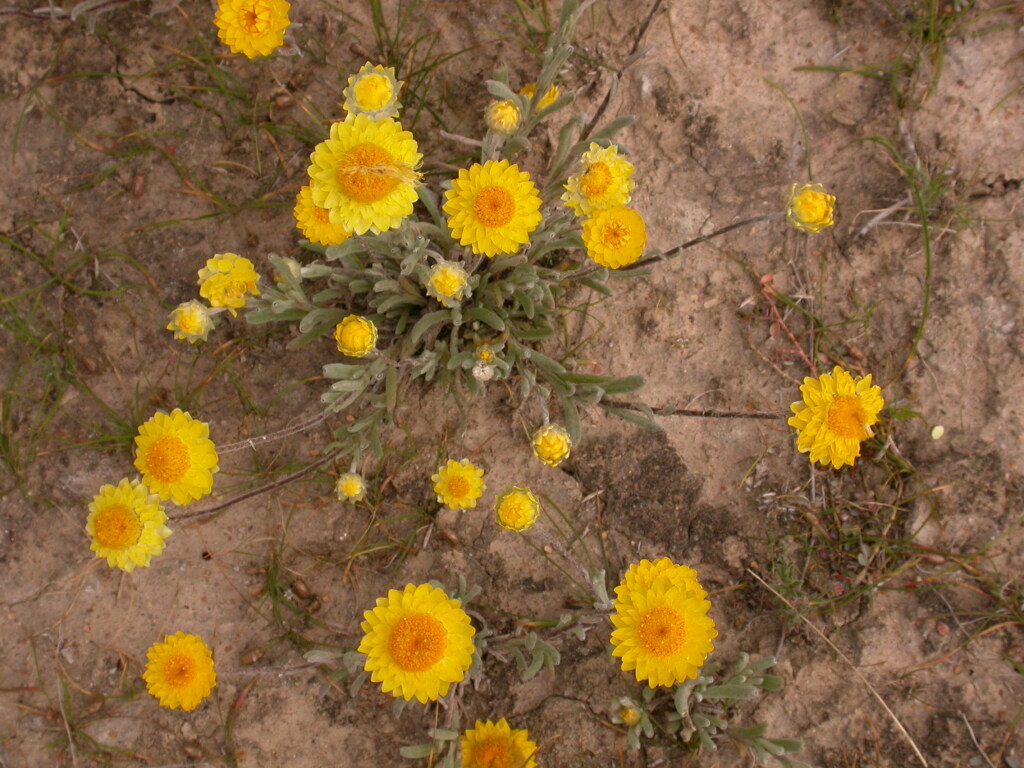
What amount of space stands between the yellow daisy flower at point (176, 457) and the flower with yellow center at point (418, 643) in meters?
1.02

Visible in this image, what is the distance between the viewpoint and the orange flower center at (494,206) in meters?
3.24

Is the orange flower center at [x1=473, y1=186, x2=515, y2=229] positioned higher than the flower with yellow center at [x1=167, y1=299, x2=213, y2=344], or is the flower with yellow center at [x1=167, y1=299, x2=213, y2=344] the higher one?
the orange flower center at [x1=473, y1=186, x2=515, y2=229]

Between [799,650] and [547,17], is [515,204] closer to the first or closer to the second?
[547,17]

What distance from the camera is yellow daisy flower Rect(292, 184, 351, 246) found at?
349 cm

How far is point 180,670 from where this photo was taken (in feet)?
12.2

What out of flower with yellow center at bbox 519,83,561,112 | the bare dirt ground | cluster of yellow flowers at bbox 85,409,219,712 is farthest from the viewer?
the bare dirt ground

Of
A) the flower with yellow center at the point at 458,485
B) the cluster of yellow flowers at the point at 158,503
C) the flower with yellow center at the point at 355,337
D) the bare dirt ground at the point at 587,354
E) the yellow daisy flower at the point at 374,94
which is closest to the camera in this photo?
the yellow daisy flower at the point at 374,94

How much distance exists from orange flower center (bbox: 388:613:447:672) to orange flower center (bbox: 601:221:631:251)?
1859mm

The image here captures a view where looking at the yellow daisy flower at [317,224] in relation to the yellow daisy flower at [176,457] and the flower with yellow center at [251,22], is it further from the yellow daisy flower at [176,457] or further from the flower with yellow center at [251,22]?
the yellow daisy flower at [176,457]

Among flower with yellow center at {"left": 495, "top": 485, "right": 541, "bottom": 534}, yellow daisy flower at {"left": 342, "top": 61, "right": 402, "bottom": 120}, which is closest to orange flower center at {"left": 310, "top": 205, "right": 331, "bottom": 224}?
yellow daisy flower at {"left": 342, "top": 61, "right": 402, "bottom": 120}

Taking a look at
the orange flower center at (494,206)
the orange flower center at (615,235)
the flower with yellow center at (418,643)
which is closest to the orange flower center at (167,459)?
the flower with yellow center at (418,643)

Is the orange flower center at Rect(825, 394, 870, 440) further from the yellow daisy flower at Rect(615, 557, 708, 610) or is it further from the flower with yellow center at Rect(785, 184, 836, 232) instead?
the yellow daisy flower at Rect(615, 557, 708, 610)

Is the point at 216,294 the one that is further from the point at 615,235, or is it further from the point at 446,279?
the point at 615,235

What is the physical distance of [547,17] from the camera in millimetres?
4230
